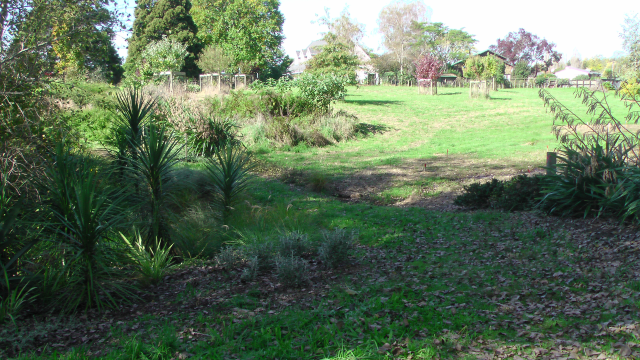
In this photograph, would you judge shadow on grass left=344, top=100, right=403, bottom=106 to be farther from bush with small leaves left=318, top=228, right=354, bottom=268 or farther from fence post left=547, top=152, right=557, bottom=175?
bush with small leaves left=318, top=228, right=354, bottom=268

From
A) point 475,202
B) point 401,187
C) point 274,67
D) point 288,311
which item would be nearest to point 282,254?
point 288,311

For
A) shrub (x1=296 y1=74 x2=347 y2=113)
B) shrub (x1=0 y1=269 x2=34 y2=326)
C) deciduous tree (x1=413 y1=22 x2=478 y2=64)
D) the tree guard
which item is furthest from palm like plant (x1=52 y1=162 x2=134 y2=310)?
deciduous tree (x1=413 y1=22 x2=478 y2=64)

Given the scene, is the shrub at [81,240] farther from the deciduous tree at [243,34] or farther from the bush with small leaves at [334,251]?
the deciduous tree at [243,34]

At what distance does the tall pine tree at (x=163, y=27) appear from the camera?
42.9m

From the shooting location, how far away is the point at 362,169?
1463 cm

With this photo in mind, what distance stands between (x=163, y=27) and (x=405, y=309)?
44.2 m

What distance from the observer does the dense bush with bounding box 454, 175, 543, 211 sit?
8.66 metres

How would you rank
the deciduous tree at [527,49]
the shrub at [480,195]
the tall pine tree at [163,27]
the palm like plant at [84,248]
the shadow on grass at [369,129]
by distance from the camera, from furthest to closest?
1. the deciduous tree at [527,49]
2. the tall pine tree at [163,27]
3. the shadow on grass at [369,129]
4. the shrub at [480,195]
5. the palm like plant at [84,248]

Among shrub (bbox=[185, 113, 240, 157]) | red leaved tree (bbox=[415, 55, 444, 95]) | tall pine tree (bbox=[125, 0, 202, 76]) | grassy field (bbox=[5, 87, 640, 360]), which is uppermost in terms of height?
tall pine tree (bbox=[125, 0, 202, 76])

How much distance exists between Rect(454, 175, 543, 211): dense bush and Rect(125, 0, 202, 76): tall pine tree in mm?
37702

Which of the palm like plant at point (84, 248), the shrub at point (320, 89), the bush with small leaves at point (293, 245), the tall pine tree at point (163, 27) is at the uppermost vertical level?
the tall pine tree at point (163, 27)

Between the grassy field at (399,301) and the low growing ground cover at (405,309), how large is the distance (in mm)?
18

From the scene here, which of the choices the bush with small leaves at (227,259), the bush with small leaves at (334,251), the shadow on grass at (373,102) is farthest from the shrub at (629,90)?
the shadow on grass at (373,102)

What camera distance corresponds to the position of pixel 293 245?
21.7ft
